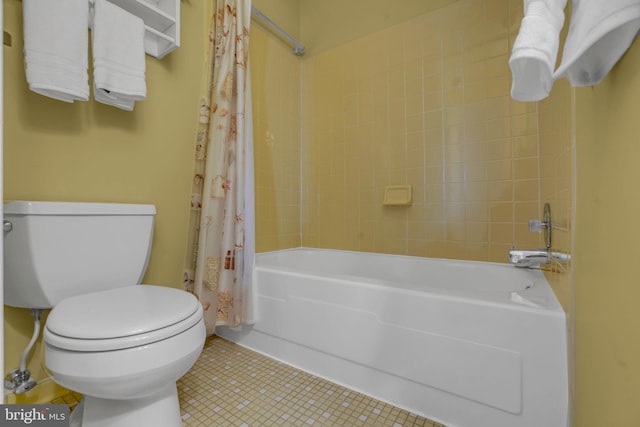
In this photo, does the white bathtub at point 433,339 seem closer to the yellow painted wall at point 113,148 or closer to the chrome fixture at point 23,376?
the yellow painted wall at point 113,148

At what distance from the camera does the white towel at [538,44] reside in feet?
1.37

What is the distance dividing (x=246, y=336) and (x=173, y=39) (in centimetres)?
152

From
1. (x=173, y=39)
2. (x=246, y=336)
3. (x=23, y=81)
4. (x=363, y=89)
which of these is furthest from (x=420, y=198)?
(x=23, y=81)

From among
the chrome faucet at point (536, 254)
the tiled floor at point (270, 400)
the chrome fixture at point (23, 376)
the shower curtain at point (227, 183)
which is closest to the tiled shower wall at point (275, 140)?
the shower curtain at point (227, 183)

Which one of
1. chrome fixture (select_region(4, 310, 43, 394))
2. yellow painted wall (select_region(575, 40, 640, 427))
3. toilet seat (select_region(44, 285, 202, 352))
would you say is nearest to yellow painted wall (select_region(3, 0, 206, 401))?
chrome fixture (select_region(4, 310, 43, 394))

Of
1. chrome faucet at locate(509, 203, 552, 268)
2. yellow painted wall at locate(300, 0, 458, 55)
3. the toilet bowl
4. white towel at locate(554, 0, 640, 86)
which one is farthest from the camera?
yellow painted wall at locate(300, 0, 458, 55)

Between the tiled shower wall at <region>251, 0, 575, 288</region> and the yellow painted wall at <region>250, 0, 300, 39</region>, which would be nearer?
the tiled shower wall at <region>251, 0, 575, 288</region>

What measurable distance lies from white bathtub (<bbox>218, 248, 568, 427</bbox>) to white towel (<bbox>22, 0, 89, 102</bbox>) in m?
1.07

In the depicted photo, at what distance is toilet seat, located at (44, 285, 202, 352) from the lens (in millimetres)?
705

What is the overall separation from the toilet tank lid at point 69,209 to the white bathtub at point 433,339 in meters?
0.64

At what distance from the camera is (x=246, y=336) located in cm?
160

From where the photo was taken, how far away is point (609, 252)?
20.4 inches

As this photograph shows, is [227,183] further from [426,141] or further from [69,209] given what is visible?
[426,141]

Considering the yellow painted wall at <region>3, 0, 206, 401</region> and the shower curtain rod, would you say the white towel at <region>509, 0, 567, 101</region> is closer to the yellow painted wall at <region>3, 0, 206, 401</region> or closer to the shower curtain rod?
the yellow painted wall at <region>3, 0, 206, 401</region>
